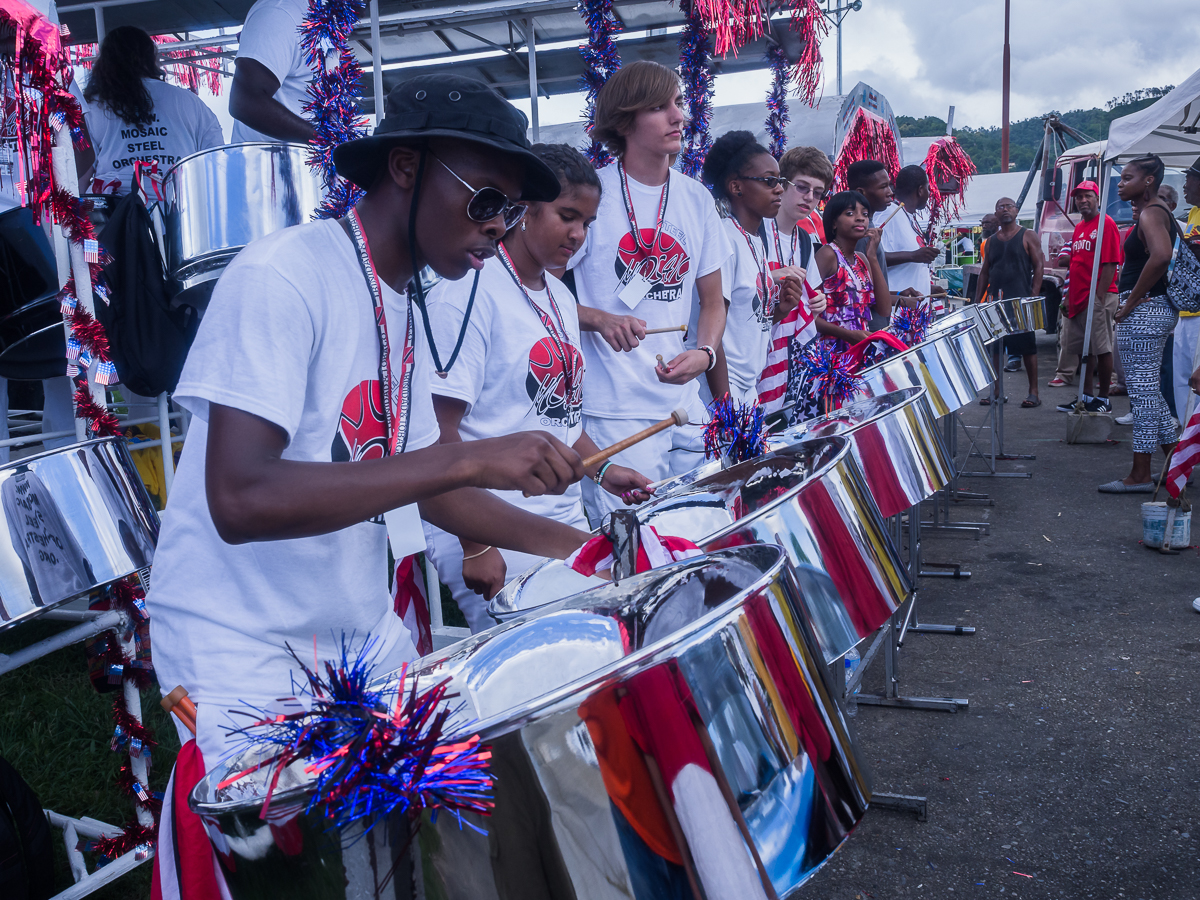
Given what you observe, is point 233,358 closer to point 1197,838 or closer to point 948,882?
point 948,882

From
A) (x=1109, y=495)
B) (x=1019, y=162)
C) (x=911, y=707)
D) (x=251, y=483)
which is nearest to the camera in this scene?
(x=251, y=483)

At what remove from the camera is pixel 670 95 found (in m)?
2.12

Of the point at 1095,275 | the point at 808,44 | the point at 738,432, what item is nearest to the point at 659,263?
the point at 738,432

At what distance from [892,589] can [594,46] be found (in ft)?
6.82

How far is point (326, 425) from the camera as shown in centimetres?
92

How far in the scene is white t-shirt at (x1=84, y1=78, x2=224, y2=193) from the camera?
2273mm

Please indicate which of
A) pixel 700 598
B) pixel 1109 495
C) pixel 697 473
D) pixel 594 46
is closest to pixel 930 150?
pixel 1109 495

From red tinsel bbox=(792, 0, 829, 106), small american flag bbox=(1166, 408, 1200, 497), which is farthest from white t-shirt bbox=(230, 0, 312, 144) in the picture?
small american flag bbox=(1166, 408, 1200, 497)

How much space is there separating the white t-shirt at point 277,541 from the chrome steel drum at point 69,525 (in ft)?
1.28

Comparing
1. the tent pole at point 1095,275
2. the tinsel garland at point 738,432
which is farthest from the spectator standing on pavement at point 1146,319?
the tinsel garland at point 738,432

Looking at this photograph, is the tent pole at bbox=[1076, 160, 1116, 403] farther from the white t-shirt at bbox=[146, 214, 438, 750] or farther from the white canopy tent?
the white t-shirt at bbox=[146, 214, 438, 750]

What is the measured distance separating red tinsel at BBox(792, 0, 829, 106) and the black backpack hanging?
2.50 m

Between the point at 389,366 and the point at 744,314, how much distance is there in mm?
1741

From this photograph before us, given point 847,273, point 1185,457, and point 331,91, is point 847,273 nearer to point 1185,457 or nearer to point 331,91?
point 1185,457
